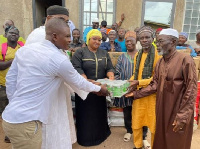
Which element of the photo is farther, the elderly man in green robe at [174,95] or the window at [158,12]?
the window at [158,12]

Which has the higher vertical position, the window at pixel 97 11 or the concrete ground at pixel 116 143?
the window at pixel 97 11

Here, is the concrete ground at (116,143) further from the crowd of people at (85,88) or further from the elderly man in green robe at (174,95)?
the elderly man in green robe at (174,95)

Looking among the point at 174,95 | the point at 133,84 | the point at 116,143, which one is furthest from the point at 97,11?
the point at 174,95

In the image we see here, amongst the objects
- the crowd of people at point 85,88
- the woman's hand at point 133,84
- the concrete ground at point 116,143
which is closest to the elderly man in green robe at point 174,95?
the crowd of people at point 85,88

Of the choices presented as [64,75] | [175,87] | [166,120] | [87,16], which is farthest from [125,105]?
[87,16]

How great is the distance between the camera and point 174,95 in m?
2.16

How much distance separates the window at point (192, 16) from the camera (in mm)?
7753

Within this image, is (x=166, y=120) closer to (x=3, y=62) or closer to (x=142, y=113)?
(x=142, y=113)

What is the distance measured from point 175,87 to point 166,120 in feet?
1.54

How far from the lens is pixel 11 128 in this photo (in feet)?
5.18

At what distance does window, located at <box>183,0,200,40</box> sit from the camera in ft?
25.4

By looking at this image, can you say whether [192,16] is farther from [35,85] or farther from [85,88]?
[35,85]

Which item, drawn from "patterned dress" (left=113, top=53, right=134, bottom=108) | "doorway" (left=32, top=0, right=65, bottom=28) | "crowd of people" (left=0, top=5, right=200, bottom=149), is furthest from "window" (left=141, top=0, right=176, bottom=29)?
"crowd of people" (left=0, top=5, right=200, bottom=149)

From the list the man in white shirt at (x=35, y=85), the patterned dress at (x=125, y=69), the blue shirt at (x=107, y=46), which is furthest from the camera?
the blue shirt at (x=107, y=46)
